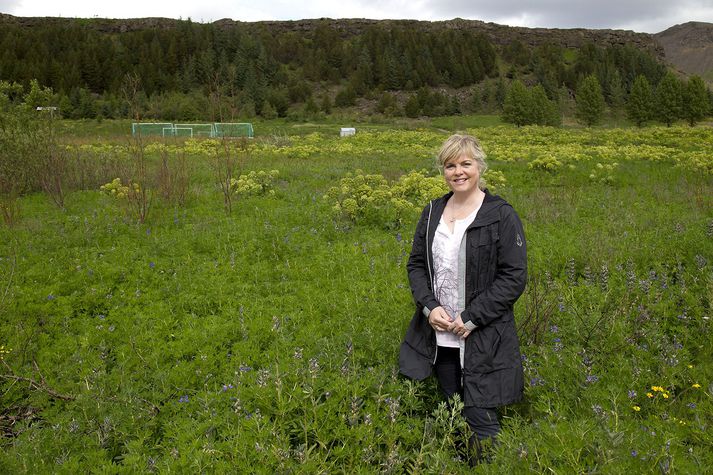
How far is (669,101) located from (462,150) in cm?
6244

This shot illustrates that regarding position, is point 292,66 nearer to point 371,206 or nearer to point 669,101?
point 669,101

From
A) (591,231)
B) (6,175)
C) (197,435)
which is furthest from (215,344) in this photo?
(6,175)

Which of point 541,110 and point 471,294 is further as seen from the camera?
point 541,110

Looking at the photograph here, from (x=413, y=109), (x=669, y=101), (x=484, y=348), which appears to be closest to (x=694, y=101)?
(x=669, y=101)

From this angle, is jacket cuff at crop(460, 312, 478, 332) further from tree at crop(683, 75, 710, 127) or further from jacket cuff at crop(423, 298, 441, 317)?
tree at crop(683, 75, 710, 127)

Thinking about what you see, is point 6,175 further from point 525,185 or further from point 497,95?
point 497,95

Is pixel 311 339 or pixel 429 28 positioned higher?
pixel 429 28

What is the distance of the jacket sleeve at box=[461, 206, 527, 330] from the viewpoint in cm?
274

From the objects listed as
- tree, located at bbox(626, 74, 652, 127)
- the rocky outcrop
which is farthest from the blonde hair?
the rocky outcrop

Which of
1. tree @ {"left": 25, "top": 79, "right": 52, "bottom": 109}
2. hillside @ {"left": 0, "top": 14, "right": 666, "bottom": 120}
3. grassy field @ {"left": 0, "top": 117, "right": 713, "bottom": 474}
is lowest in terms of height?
grassy field @ {"left": 0, "top": 117, "right": 713, "bottom": 474}

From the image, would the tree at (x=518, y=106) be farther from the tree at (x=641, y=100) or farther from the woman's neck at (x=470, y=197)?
the woman's neck at (x=470, y=197)

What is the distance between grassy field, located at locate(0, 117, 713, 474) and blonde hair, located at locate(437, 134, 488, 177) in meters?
1.54

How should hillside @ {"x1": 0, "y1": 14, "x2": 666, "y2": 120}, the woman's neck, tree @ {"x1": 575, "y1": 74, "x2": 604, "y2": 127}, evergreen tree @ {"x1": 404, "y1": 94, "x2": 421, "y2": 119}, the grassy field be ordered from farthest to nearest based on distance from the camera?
1. hillside @ {"x1": 0, "y1": 14, "x2": 666, "y2": 120}
2. evergreen tree @ {"x1": 404, "y1": 94, "x2": 421, "y2": 119}
3. tree @ {"x1": 575, "y1": 74, "x2": 604, "y2": 127}
4. the woman's neck
5. the grassy field

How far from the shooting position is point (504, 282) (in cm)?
277
